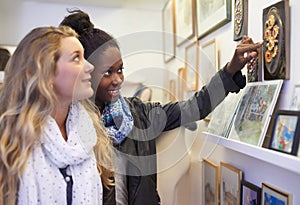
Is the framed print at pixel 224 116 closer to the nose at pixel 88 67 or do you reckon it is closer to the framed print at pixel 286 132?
the framed print at pixel 286 132

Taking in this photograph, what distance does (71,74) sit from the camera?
94 cm

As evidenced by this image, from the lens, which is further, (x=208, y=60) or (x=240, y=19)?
(x=208, y=60)

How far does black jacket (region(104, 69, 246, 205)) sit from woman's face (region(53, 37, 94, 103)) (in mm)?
280

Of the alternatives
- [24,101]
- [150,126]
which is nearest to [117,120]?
[150,126]

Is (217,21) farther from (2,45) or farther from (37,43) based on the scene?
(2,45)

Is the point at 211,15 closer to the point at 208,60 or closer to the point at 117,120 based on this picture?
the point at 208,60

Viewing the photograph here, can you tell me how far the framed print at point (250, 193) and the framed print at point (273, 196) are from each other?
0.03 metres

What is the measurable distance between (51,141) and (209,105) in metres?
0.62

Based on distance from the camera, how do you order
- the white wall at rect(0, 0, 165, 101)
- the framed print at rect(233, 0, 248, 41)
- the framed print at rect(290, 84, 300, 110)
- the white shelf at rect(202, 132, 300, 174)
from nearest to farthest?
the white shelf at rect(202, 132, 300, 174) → the framed print at rect(290, 84, 300, 110) → the framed print at rect(233, 0, 248, 41) → the white wall at rect(0, 0, 165, 101)

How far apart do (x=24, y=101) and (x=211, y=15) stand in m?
1.01

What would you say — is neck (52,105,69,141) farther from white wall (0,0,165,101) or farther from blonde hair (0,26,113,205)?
white wall (0,0,165,101)

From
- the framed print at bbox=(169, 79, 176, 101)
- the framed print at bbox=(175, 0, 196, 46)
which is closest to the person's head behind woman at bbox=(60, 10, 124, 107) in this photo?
the framed print at bbox=(169, 79, 176, 101)

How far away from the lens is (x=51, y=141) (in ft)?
3.12

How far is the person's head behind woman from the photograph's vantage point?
3.44 feet
